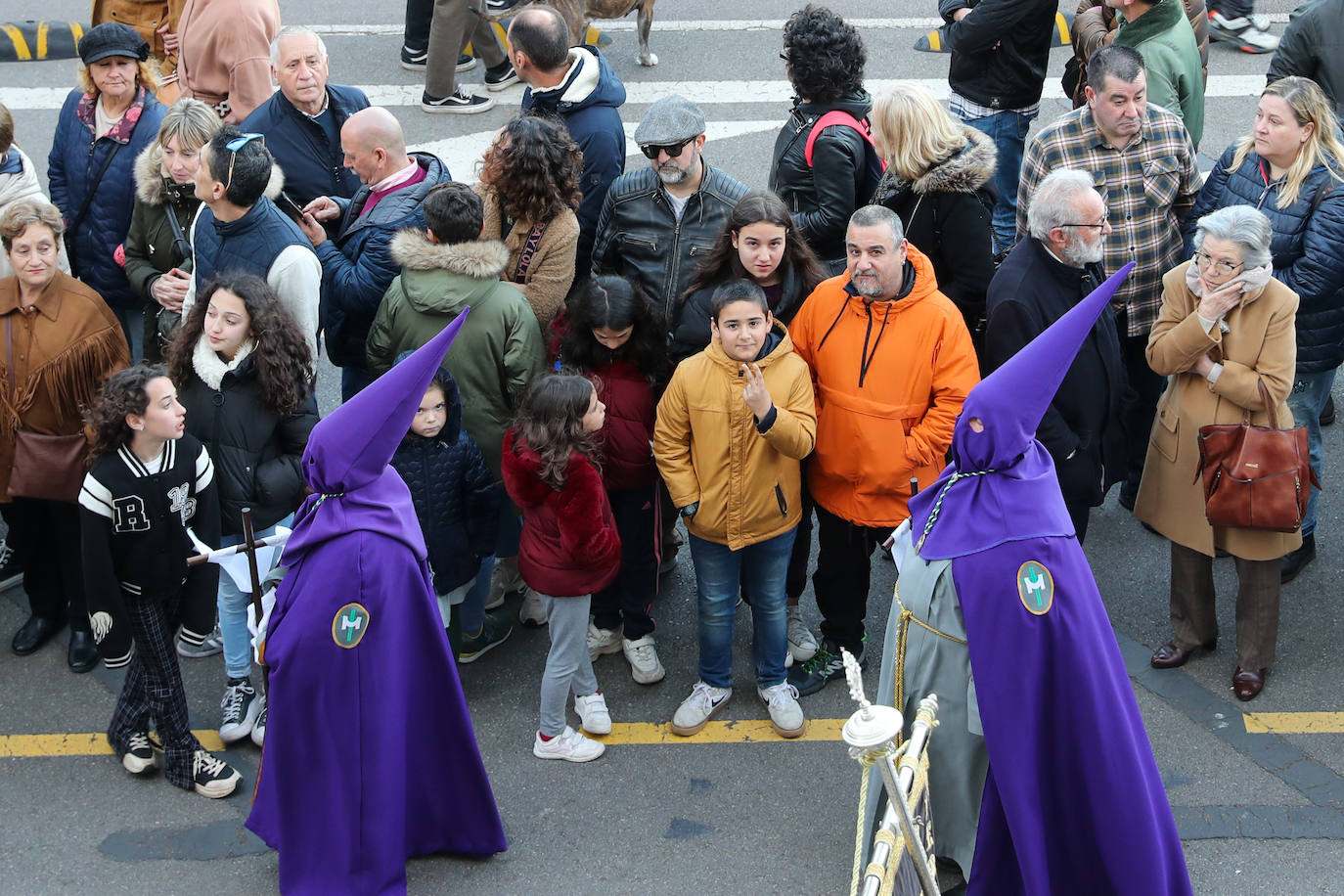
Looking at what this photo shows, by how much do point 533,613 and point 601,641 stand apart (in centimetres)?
38

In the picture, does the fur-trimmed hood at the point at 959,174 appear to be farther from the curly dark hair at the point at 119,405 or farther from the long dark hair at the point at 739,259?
the curly dark hair at the point at 119,405

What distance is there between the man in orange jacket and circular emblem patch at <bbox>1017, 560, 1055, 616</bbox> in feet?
3.97

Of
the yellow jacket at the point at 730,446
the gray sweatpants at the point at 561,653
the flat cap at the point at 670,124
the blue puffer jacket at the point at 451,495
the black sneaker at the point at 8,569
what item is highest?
the flat cap at the point at 670,124

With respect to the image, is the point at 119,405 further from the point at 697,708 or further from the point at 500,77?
the point at 500,77

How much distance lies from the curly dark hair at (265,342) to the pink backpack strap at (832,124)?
2325 mm

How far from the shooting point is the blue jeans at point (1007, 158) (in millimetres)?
8039

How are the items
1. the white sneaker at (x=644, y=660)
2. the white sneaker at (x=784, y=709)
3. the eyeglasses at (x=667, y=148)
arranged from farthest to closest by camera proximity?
the white sneaker at (x=644, y=660) < the eyeglasses at (x=667, y=148) < the white sneaker at (x=784, y=709)

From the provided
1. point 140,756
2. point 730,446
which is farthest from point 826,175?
point 140,756

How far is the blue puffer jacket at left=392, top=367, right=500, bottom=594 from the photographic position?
5141 mm

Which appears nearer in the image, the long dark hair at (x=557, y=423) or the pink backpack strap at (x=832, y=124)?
the long dark hair at (x=557, y=423)

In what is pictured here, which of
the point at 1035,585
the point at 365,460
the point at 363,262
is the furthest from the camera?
the point at 363,262

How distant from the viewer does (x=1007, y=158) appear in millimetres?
8281

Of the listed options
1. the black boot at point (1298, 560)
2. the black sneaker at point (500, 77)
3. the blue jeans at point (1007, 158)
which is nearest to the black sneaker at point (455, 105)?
the black sneaker at point (500, 77)

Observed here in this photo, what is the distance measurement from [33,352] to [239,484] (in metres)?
1.12
